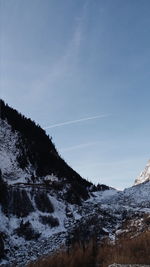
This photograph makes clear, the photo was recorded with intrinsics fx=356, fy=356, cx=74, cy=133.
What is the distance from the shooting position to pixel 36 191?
28.6 m

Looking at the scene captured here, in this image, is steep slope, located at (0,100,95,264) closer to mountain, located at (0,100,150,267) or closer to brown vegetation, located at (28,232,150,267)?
mountain, located at (0,100,150,267)

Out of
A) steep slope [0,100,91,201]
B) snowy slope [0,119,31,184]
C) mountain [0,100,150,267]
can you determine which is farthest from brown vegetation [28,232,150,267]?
snowy slope [0,119,31,184]

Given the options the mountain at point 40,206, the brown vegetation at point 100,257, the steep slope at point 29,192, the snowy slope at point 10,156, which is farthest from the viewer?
the snowy slope at point 10,156

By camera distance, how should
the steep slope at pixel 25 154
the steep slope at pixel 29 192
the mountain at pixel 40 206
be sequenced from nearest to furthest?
the mountain at pixel 40 206 → the steep slope at pixel 29 192 → the steep slope at pixel 25 154

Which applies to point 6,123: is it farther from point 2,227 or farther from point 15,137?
point 2,227

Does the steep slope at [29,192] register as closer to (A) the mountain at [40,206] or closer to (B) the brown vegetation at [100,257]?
(A) the mountain at [40,206]

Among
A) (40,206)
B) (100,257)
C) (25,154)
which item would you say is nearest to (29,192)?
(40,206)

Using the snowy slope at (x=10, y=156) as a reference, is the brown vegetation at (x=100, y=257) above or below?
below

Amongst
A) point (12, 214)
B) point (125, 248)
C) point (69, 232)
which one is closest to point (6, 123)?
point (12, 214)

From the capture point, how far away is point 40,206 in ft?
88.3

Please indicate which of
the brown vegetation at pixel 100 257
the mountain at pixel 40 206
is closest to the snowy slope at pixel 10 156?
the mountain at pixel 40 206

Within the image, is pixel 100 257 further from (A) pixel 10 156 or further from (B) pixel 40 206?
(A) pixel 10 156

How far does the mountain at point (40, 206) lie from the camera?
68.3 ft

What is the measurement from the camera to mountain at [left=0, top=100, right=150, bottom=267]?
20.8m
